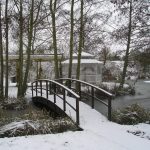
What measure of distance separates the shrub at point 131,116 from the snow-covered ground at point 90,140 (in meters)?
0.79

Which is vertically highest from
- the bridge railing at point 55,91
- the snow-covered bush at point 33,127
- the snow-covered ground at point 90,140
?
the bridge railing at point 55,91

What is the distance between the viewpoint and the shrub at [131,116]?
10.1 metres

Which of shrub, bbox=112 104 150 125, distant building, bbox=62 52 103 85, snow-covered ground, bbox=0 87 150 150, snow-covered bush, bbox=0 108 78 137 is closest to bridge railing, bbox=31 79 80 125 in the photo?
snow-covered bush, bbox=0 108 78 137

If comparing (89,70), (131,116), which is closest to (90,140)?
(131,116)

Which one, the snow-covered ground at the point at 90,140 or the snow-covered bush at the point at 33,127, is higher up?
the snow-covered bush at the point at 33,127

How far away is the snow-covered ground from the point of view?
716cm

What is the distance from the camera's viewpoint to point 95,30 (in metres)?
19.8

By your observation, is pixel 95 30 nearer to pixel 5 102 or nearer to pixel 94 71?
pixel 5 102

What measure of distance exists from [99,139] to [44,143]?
132 centimetres

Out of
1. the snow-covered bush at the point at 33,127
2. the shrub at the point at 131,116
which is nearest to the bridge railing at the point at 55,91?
the snow-covered bush at the point at 33,127

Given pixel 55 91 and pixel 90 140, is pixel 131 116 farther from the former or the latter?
pixel 55 91

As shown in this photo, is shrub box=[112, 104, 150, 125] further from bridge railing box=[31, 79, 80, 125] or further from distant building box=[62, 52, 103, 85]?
distant building box=[62, 52, 103, 85]

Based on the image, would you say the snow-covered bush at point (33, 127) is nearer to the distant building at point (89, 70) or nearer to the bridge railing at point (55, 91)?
the bridge railing at point (55, 91)

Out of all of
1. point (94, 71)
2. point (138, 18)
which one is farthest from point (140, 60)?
point (94, 71)
